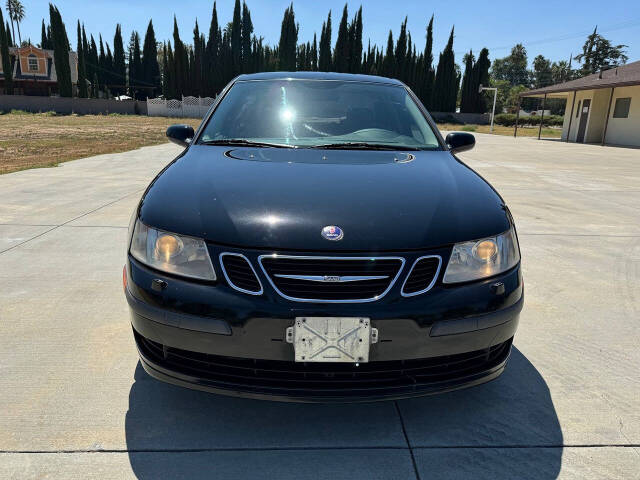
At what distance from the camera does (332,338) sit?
1651 mm

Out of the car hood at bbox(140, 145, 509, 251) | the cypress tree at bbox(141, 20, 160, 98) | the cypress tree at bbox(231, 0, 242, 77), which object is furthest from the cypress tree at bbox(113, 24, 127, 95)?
the car hood at bbox(140, 145, 509, 251)

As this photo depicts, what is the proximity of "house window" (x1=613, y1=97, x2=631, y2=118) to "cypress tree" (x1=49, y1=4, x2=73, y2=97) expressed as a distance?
1691 inches

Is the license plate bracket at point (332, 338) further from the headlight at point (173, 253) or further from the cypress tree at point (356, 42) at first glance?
the cypress tree at point (356, 42)

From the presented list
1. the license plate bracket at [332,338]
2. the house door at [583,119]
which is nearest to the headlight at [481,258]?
the license plate bracket at [332,338]

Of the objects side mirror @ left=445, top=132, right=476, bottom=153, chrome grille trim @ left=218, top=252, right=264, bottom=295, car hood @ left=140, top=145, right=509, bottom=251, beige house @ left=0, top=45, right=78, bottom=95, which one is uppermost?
beige house @ left=0, top=45, right=78, bottom=95

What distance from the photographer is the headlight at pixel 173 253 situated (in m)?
1.76

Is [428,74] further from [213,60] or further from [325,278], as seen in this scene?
[325,278]

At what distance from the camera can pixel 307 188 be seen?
6.56 feet

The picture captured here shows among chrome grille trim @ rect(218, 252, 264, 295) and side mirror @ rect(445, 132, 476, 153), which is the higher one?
side mirror @ rect(445, 132, 476, 153)

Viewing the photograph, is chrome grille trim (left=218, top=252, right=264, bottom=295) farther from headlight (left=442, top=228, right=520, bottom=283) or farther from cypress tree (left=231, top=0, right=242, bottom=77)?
cypress tree (left=231, top=0, right=242, bottom=77)

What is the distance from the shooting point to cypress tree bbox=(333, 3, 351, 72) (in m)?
50.0

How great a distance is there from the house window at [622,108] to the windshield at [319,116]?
25197 mm

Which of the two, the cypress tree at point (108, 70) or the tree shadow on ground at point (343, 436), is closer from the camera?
the tree shadow on ground at point (343, 436)

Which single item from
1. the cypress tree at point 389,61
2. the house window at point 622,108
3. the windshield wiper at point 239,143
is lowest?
the windshield wiper at point 239,143
